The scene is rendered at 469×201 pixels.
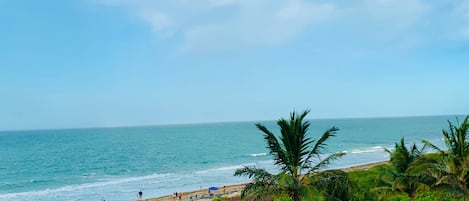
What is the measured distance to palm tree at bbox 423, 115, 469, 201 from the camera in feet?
52.5

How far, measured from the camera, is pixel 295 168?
14.8 m

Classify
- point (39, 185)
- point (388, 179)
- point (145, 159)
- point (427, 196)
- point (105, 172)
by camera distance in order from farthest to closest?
point (145, 159), point (105, 172), point (39, 185), point (427, 196), point (388, 179)

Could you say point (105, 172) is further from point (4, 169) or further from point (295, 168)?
point (295, 168)

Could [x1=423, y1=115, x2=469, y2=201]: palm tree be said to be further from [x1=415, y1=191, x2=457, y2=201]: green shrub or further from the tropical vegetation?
[x1=415, y1=191, x2=457, y2=201]: green shrub

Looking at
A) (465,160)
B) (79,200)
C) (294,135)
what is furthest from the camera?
(79,200)

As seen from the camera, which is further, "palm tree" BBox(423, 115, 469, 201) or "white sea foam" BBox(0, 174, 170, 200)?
"white sea foam" BBox(0, 174, 170, 200)

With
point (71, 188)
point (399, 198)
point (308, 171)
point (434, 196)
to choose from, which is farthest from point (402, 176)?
point (71, 188)

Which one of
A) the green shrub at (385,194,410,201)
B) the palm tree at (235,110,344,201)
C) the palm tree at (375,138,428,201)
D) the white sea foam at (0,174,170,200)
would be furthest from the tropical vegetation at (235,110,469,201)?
the white sea foam at (0,174,170,200)

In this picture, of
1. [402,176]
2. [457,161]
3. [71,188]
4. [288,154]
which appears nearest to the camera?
[288,154]

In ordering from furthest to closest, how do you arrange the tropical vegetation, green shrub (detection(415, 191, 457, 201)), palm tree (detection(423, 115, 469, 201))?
green shrub (detection(415, 191, 457, 201)) < palm tree (detection(423, 115, 469, 201)) < the tropical vegetation

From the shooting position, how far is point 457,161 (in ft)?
53.0

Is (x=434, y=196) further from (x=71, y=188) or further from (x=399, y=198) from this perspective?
(x=71, y=188)

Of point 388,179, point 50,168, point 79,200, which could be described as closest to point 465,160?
point 388,179

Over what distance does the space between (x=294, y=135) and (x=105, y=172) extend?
59412 millimetres
